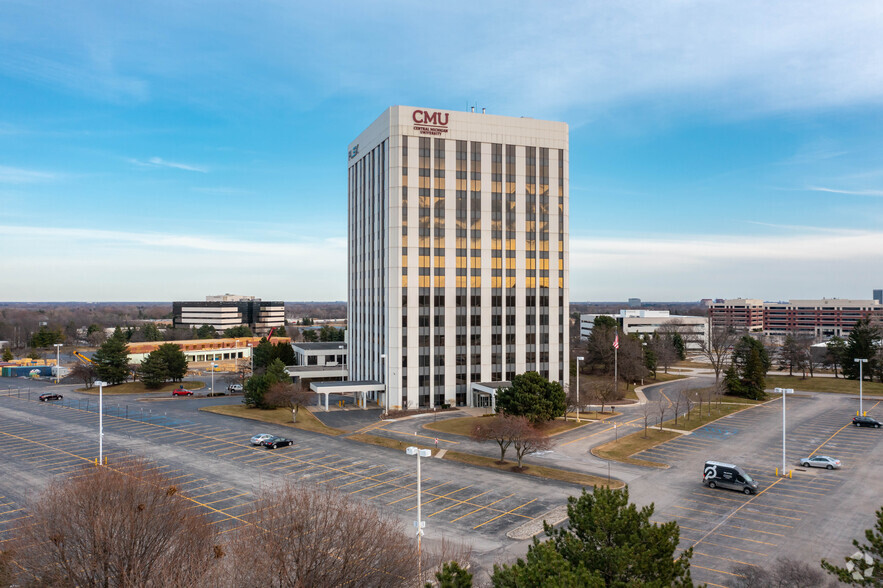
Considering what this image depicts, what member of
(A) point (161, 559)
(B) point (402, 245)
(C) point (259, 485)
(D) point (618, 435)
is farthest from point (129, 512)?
(B) point (402, 245)

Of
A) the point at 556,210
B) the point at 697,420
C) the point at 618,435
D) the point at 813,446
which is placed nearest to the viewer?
the point at 813,446

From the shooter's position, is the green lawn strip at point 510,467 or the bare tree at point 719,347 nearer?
the green lawn strip at point 510,467

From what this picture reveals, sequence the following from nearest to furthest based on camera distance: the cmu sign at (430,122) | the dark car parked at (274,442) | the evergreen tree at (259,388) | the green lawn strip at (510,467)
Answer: the green lawn strip at (510,467)
the dark car parked at (274,442)
the evergreen tree at (259,388)
the cmu sign at (430,122)

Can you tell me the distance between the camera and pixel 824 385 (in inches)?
4112

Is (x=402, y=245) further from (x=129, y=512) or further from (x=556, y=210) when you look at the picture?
(x=129, y=512)

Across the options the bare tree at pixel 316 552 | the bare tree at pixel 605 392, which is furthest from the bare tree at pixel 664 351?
the bare tree at pixel 316 552

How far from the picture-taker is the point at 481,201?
8656 centimetres

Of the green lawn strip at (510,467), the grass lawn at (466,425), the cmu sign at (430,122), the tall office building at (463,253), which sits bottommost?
the grass lawn at (466,425)

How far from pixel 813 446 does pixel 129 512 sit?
207 ft

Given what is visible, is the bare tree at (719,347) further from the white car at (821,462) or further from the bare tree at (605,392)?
the white car at (821,462)

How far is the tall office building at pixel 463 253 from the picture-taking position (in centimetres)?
8275

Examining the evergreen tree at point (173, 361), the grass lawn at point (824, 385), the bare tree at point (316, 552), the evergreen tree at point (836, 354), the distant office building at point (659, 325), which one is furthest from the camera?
the distant office building at point (659, 325)

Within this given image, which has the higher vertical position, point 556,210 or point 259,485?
point 556,210

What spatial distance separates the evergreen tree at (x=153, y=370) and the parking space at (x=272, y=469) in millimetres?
30875
